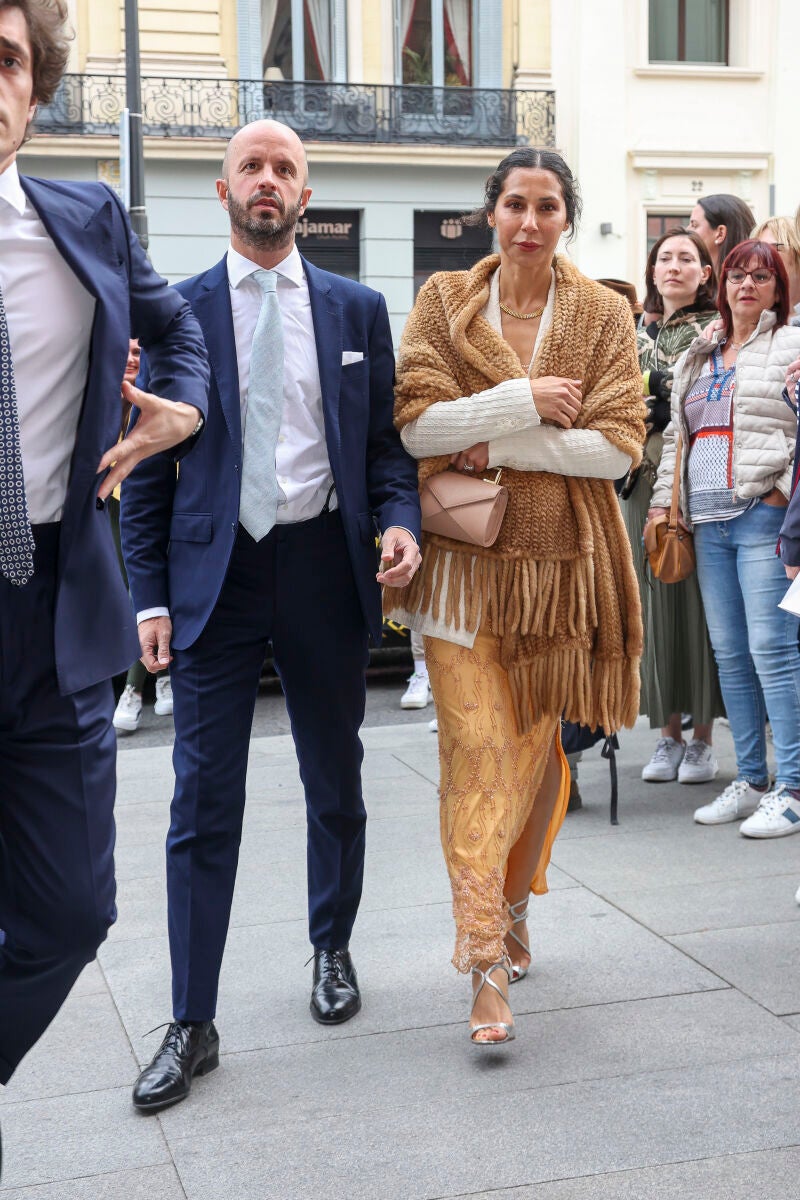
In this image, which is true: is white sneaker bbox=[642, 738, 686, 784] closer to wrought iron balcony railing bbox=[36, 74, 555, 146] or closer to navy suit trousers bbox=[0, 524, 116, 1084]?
navy suit trousers bbox=[0, 524, 116, 1084]

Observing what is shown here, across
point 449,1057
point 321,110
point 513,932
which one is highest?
point 321,110

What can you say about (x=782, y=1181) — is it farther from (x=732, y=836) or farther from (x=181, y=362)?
(x=732, y=836)

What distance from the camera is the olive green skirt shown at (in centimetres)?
627

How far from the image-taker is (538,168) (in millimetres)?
3672

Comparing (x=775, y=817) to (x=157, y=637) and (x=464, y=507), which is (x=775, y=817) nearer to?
(x=464, y=507)

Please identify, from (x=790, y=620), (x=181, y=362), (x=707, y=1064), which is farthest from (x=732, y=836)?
(x=181, y=362)

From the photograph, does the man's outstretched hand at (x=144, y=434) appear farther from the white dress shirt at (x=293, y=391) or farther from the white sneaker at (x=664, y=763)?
the white sneaker at (x=664, y=763)

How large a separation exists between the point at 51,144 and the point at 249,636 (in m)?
20.2

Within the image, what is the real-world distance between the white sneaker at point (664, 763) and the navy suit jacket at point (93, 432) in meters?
4.19

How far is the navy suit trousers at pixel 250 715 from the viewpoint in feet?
11.3

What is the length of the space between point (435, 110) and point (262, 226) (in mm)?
20829

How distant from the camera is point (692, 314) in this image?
6258 millimetres

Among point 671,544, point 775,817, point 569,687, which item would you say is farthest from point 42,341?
point 775,817

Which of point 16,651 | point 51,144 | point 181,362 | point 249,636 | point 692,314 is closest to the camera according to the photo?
point 16,651
